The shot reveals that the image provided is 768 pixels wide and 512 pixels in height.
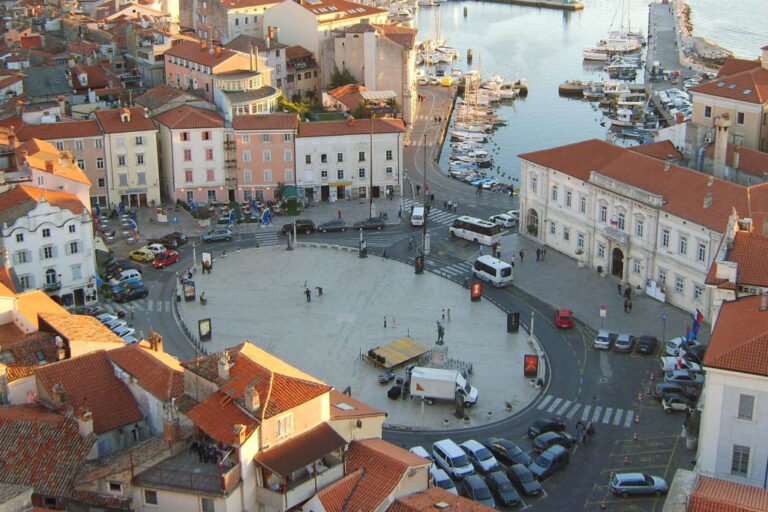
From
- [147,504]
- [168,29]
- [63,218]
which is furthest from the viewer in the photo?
[168,29]

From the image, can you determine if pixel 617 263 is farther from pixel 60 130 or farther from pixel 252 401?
pixel 60 130

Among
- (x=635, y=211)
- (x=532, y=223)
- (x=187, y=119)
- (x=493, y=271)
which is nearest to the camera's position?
(x=635, y=211)

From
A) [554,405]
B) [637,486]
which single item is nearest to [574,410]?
[554,405]

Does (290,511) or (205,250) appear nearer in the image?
(290,511)

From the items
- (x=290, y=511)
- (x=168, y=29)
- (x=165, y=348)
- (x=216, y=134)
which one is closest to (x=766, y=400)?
(x=290, y=511)

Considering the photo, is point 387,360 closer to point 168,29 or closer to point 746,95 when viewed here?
point 746,95

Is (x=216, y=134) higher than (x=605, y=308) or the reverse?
higher

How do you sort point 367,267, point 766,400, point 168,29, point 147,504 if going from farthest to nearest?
point 168,29
point 367,267
point 766,400
point 147,504

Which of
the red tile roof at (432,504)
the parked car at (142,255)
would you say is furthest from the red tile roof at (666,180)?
the red tile roof at (432,504)
